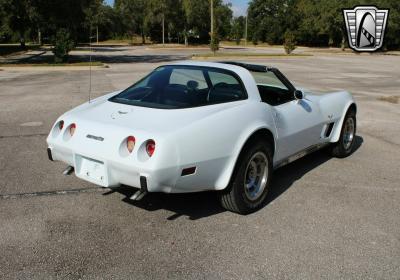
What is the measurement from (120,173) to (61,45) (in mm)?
21872

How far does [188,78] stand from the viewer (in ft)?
15.0

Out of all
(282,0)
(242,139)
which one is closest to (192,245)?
(242,139)

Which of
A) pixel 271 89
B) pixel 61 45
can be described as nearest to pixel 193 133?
pixel 271 89

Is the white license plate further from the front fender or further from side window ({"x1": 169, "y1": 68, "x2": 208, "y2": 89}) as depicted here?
the front fender

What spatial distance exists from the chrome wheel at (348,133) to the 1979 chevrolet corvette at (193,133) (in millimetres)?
1201

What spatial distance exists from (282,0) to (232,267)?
81952mm

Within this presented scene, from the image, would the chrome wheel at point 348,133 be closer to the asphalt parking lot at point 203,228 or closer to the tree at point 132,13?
the asphalt parking lot at point 203,228

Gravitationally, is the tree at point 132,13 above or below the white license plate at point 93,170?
above

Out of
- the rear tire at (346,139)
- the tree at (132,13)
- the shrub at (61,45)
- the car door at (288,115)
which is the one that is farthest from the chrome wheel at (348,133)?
the tree at (132,13)

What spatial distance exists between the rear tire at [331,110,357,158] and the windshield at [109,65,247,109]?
2.31m

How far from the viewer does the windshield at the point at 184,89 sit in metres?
4.03

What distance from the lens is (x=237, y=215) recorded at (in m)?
4.16

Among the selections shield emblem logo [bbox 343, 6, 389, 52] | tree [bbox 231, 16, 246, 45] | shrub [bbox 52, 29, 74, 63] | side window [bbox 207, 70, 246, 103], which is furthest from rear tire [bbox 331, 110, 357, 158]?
tree [bbox 231, 16, 246, 45]

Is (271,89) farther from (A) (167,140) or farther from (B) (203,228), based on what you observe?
(A) (167,140)
